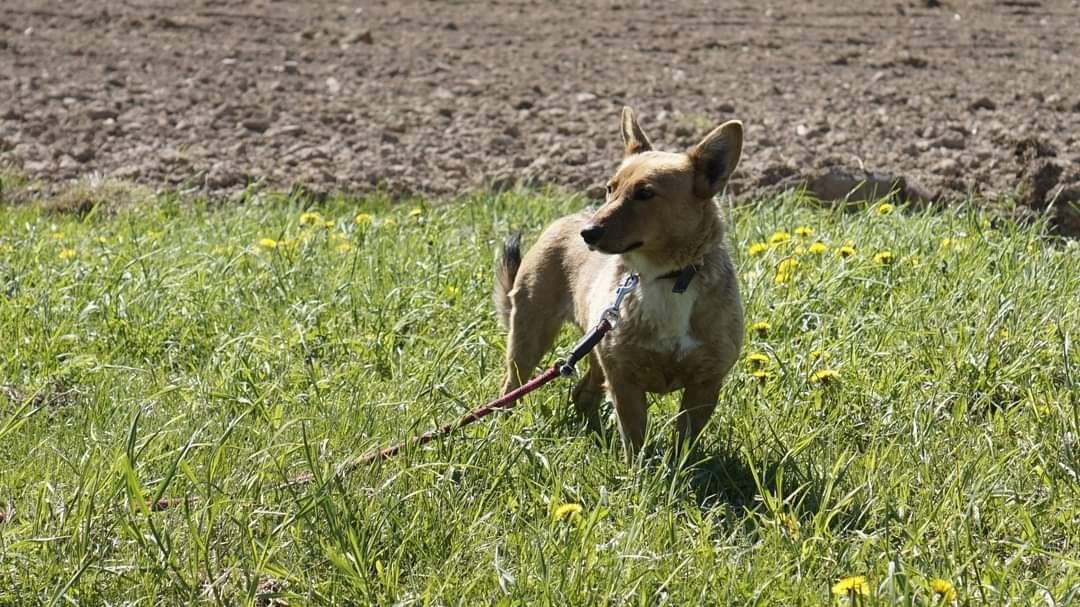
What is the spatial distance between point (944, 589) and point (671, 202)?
1.51 m

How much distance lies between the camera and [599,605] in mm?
3242

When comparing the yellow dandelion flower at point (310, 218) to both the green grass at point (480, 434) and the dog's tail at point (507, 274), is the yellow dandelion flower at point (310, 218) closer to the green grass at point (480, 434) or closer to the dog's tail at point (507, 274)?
the green grass at point (480, 434)

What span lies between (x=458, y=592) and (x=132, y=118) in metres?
6.44

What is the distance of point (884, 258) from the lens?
5473 millimetres

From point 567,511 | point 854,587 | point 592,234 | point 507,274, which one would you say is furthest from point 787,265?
point 854,587

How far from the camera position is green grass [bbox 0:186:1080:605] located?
3.44 meters

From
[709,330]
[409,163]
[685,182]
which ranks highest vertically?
[685,182]

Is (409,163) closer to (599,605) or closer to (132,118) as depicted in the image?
(132,118)

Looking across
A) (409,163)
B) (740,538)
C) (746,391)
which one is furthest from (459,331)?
(409,163)

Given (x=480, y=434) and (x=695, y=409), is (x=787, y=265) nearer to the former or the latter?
(x=695, y=409)

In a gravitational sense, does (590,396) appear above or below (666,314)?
below

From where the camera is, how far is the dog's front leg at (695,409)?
4.20 m

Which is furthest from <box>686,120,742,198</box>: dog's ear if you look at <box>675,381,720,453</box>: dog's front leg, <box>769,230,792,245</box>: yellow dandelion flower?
<box>769,230,792,245</box>: yellow dandelion flower

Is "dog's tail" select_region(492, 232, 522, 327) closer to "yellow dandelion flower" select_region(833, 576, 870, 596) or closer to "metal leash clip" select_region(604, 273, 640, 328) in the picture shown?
"metal leash clip" select_region(604, 273, 640, 328)
